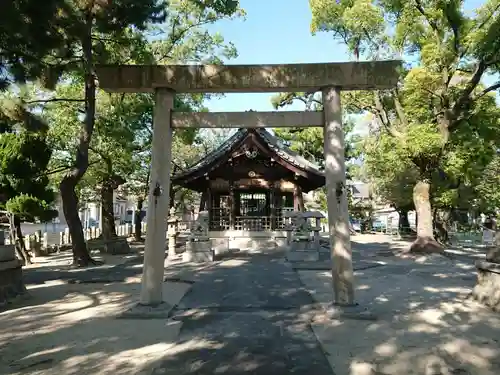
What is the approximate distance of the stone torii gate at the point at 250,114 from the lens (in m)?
7.23

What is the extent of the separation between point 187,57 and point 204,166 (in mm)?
5377

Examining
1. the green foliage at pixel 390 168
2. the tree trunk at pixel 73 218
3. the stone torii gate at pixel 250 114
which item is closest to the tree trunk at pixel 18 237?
the tree trunk at pixel 73 218

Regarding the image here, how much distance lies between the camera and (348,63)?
7.34 metres

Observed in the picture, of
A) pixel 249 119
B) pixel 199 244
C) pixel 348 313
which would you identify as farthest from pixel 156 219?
pixel 199 244

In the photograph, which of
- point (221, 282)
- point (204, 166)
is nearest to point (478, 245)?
point (204, 166)

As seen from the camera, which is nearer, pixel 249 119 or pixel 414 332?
pixel 414 332

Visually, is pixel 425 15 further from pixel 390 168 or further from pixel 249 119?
pixel 249 119

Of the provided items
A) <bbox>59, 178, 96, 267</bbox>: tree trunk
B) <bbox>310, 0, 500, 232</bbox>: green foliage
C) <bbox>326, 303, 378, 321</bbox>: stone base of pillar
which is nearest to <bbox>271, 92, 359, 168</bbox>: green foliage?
<bbox>310, 0, 500, 232</bbox>: green foliage

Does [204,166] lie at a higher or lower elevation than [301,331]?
higher

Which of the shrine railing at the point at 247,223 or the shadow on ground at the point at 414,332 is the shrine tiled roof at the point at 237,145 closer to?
the shrine railing at the point at 247,223

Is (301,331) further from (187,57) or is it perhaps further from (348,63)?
(187,57)

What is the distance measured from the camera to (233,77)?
7.47 meters

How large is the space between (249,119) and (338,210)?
2304 millimetres

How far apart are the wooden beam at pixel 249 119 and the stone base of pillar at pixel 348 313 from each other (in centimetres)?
327
